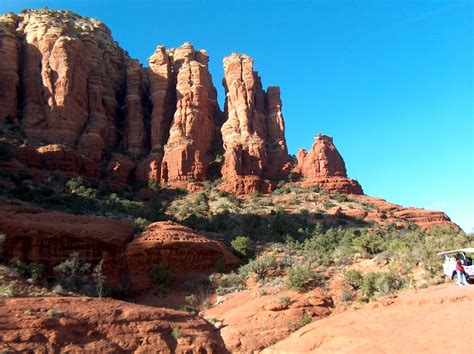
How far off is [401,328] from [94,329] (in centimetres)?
793

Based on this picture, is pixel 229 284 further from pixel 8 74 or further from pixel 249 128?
pixel 8 74

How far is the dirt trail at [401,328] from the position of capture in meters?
8.83

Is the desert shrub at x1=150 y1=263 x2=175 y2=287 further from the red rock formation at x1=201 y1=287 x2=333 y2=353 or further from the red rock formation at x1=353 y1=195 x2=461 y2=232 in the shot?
the red rock formation at x1=353 y1=195 x2=461 y2=232

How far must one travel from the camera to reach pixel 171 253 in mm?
22047

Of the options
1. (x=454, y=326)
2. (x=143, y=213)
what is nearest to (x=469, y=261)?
(x=454, y=326)

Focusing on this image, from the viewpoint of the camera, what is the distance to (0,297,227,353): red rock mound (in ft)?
29.5

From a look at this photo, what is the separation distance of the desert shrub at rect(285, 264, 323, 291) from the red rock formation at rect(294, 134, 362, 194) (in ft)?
104

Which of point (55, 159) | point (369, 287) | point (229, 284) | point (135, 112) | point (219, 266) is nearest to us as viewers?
point (369, 287)

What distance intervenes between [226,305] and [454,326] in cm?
955

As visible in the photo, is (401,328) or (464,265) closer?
(401,328)

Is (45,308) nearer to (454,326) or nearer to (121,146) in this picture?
(454,326)

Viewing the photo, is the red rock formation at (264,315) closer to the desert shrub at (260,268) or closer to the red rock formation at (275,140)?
the desert shrub at (260,268)

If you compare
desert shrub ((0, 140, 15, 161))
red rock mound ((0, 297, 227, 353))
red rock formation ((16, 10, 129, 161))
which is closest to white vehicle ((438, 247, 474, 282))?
red rock mound ((0, 297, 227, 353))

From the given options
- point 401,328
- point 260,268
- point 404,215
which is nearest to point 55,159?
point 260,268
